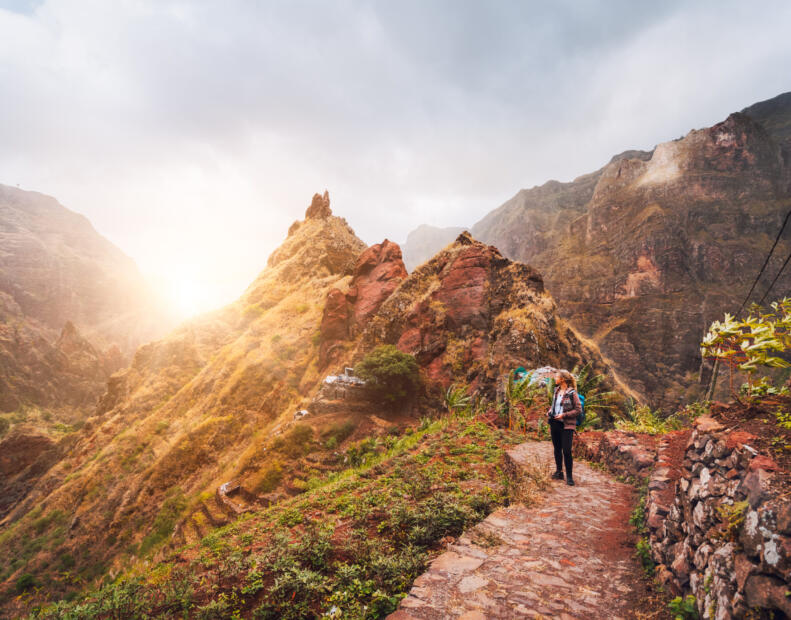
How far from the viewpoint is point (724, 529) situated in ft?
8.61

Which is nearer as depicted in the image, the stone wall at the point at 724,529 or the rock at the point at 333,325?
the stone wall at the point at 724,529

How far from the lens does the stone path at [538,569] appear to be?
10.4 feet

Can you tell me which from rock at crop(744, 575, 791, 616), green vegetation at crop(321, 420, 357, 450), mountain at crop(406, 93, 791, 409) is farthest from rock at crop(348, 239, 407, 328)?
mountain at crop(406, 93, 791, 409)

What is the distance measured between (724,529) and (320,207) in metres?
53.2

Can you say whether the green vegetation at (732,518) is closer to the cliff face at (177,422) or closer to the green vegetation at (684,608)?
the green vegetation at (684,608)

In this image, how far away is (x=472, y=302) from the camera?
76.8 feet

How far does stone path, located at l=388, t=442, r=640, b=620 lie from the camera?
318 centimetres

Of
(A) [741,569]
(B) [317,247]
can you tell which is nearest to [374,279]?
(B) [317,247]

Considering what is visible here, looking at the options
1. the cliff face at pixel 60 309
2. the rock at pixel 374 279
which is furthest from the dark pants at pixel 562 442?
the cliff face at pixel 60 309

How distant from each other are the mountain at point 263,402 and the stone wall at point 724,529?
33.5 ft

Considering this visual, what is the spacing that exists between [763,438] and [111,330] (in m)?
149

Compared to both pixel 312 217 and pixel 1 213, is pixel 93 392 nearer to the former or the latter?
pixel 312 217

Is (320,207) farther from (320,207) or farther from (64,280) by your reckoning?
(64,280)

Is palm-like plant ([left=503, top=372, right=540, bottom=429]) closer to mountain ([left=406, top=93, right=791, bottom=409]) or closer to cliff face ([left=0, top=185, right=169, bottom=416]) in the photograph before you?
mountain ([left=406, top=93, right=791, bottom=409])
